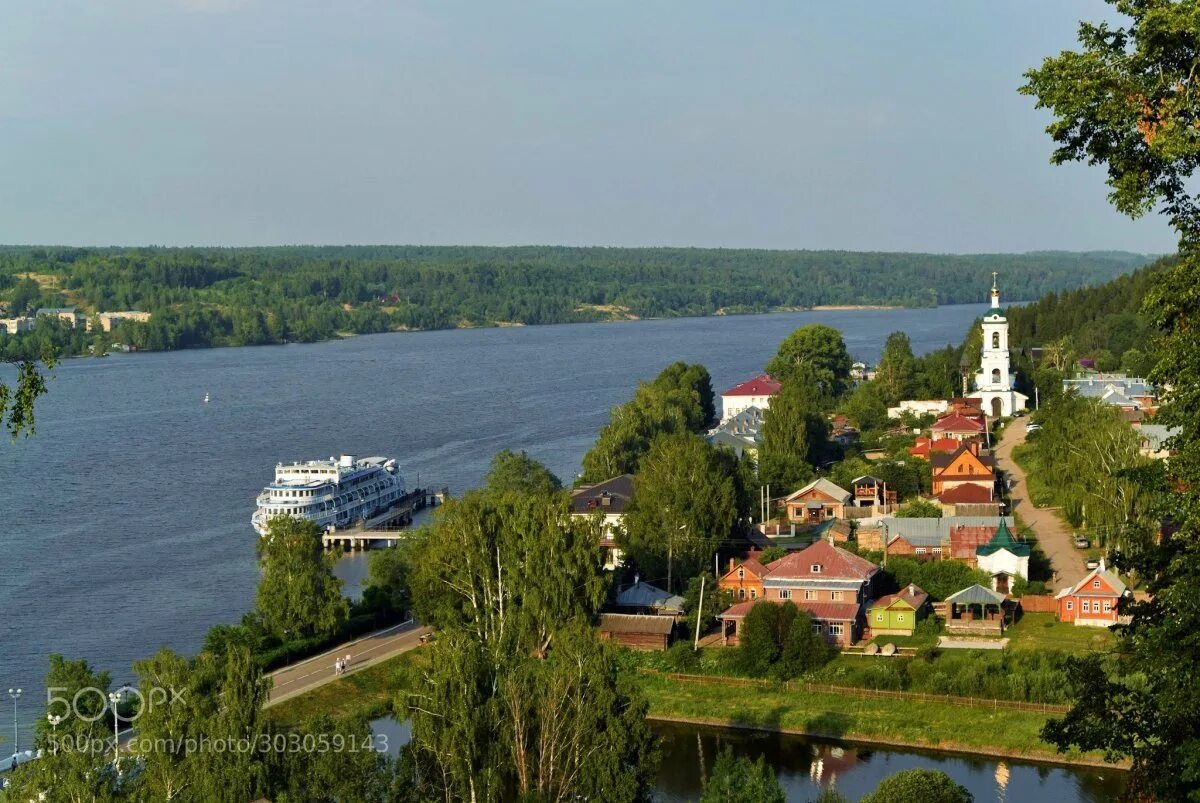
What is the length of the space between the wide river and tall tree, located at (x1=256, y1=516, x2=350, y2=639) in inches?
73.8

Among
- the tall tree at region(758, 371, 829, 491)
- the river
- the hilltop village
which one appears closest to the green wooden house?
the hilltop village

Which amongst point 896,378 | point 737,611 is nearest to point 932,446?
point 896,378

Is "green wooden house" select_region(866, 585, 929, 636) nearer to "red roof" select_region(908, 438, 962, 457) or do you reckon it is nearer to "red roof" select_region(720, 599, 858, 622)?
"red roof" select_region(720, 599, 858, 622)

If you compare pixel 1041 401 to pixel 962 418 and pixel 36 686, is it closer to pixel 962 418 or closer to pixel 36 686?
pixel 962 418

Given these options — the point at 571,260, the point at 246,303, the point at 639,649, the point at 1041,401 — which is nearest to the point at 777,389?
the point at 1041,401

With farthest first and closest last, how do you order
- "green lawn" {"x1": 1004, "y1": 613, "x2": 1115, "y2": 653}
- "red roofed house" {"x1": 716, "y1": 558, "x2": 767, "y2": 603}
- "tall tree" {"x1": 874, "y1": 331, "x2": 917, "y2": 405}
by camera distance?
"tall tree" {"x1": 874, "y1": 331, "x2": 917, "y2": 405} → "red roofed house" {"x1": 716, "y1": 558, "x2": 767, "y2": 603} → "green lawn" {"x1": 1004, "y1": 613, "x2": 1115, "y2": 653}

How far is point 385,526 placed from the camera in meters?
35.8

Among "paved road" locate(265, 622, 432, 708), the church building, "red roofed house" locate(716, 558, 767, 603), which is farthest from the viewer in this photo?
the church building

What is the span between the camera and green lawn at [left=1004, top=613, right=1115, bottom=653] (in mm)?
20922

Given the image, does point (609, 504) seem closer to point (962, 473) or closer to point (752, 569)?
point (752, 569)

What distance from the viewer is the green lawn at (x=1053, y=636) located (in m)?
20.9

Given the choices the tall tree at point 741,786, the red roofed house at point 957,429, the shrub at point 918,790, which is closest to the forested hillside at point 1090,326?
the red roofed house at point 957,429

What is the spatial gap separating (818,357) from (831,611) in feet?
105

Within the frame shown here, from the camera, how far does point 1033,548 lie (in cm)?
2669
